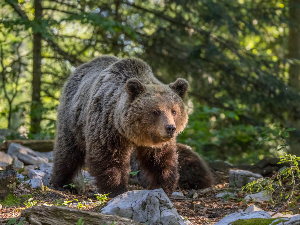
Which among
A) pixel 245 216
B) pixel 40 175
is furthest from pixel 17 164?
pixel 245 216

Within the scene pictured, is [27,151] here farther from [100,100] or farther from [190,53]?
[190,53]

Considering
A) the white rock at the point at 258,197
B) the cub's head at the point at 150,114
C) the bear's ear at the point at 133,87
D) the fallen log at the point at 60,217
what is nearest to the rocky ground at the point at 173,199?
the white rock at the point at 258,197

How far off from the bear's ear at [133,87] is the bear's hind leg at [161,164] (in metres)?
0.84

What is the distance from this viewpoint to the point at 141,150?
4.98 metres

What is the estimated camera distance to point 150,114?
4391mm

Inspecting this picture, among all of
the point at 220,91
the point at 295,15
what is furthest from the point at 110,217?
the point at 295,15

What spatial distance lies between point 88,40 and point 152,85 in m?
5.79

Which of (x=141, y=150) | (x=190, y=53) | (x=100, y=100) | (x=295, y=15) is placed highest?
(x=295, y=15)

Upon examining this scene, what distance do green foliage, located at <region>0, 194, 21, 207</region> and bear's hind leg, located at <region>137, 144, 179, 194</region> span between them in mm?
1776

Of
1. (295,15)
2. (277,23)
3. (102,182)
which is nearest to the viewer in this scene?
(102,182)

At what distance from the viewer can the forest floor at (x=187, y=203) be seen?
3854 millimetres

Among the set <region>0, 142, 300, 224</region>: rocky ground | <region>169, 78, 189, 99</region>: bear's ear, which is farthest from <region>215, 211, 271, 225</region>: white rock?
<region>169, 78, 189, 99</region>: bear's ear

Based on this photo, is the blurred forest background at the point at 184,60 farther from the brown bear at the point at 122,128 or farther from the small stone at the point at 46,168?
the brown bear at the point at 122,128

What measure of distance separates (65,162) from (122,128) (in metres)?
1.77
